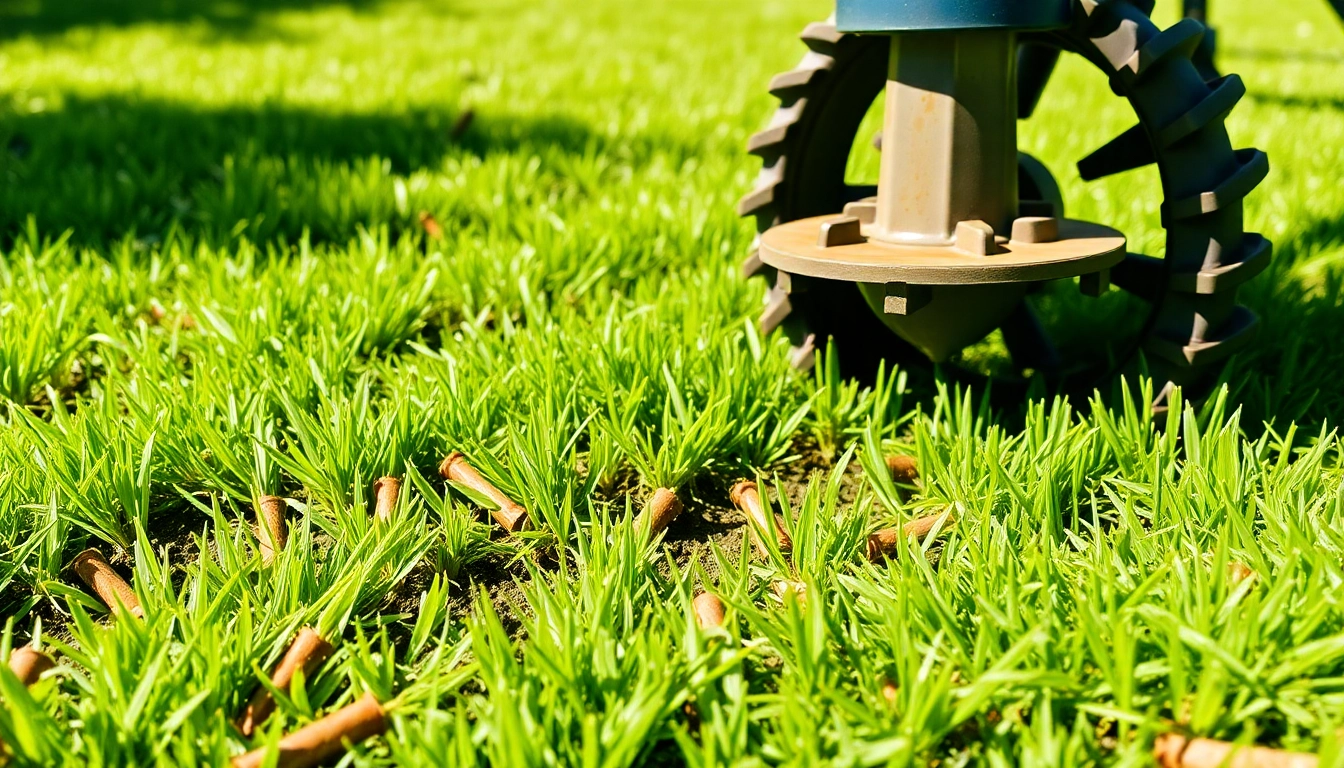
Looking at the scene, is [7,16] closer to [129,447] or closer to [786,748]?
[129,447]

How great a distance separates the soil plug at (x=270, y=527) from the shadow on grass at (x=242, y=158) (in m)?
1.44

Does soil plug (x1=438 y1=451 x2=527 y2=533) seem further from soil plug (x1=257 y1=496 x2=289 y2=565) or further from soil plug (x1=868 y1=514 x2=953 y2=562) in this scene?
soil plug (x1=868 y1=514 x2=953 y2=562)

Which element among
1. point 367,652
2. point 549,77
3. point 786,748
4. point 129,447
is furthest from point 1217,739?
point 549,77

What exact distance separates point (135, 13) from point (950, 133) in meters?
8.01

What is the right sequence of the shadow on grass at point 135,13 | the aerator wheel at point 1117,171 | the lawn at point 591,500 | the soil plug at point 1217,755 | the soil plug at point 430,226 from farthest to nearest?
the shadow on grass at point 135,13
the soil plug at point 430,226
the aerator wheel at point 1117,171
the lawn at point 591,500
the soil plug at point 1217,755

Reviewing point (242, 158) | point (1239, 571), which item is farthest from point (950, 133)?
point (242, 158)

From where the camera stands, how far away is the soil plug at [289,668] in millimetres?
1268

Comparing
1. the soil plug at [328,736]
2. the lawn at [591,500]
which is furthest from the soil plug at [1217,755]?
the soil plug at [328,736]

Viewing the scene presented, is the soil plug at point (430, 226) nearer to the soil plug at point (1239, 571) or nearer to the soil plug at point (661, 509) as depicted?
the soil plug at point (661, 509)

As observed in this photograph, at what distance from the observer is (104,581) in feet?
4.95

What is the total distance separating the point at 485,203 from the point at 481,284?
2.29 ft

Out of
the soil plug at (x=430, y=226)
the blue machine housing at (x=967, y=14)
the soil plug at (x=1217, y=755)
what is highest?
the blue machine housing at (x=967, y=14)

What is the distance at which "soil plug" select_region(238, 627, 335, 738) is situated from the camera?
4.16 feet

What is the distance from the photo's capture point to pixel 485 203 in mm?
3223
